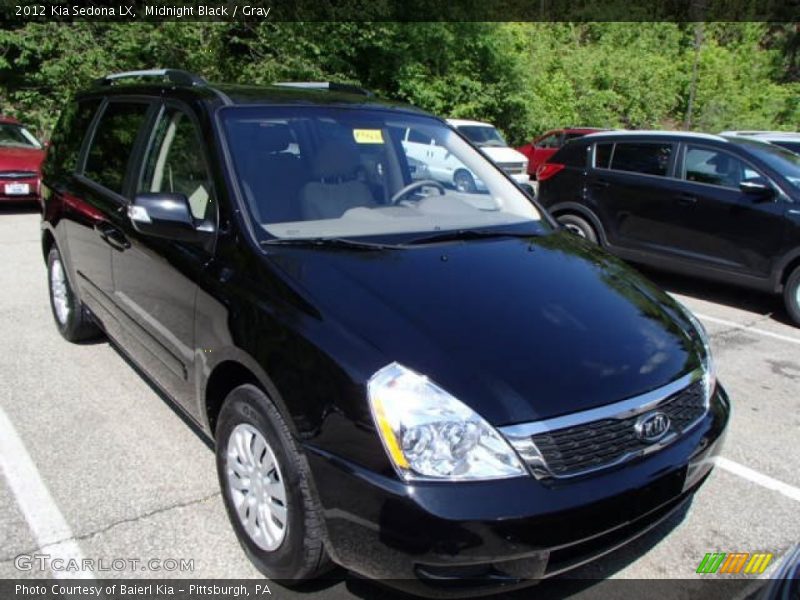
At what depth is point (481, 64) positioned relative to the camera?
23719 millimetres

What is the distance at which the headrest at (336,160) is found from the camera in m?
3.12

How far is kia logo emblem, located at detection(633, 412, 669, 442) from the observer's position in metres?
2.17

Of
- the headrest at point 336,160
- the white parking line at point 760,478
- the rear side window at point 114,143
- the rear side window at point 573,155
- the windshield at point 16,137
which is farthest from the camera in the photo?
the windshield at point 16,137

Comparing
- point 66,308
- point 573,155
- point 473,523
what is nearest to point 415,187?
point 473,523

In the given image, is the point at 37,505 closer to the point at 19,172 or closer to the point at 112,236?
the point at 112,236

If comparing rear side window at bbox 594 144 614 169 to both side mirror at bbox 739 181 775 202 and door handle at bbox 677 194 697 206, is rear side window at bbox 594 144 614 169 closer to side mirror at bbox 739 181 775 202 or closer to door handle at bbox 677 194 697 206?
door handle at bbox 677 194 697 206

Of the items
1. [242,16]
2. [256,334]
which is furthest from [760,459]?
[242,16]

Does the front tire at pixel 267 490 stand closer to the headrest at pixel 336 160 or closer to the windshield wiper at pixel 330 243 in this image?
the windshield wiper at pixel 330 243

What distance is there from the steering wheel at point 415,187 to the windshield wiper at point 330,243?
60cm

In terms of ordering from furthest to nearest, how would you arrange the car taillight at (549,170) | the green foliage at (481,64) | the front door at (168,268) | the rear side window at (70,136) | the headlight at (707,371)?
1. the green foliage at (481,64)
2. the car taillight at (549,170)
3. the rear side window at (70,136)
4. the front door at (168,268)
5. the headlight at (707,371)

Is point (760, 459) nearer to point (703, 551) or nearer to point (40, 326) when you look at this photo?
point (703, 551)

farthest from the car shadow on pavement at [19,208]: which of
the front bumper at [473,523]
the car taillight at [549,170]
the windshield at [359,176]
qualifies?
the front bumper at [473,523]

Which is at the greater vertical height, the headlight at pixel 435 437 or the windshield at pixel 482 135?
the headlight at pixel 435 437

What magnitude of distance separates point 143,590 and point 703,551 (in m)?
2.22
